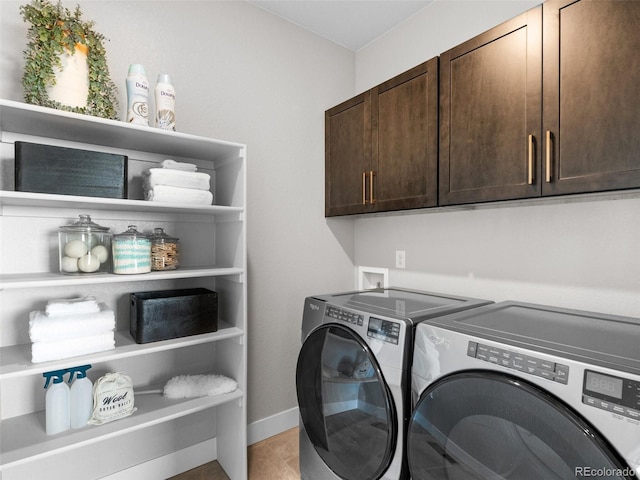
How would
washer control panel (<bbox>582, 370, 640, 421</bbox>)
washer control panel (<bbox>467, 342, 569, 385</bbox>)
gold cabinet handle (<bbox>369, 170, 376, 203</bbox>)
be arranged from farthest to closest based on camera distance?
1. gold cabinet handle (<bbox>369, 170, 376, 203</bbox>)
2. washer control panel (<bbox>467, 342, 569, 385</bbox>)
3. washer control panel (<bbox>582, 370, 640, 421</bbox>)

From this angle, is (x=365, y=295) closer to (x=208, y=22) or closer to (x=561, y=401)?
(x=561, y=401)

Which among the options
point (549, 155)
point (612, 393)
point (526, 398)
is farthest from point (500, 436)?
point (549, 155)

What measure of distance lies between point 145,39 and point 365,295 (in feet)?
5.74

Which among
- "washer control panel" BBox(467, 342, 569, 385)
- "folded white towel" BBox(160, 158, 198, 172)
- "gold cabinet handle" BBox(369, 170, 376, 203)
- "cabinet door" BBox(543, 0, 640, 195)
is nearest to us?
"washer control panel" BBox(467, 342, 569, 385)

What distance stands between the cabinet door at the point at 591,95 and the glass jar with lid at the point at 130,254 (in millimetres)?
1642

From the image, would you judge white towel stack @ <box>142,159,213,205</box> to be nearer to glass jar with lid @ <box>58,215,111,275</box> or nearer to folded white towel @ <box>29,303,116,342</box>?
glass jar with lid @ <box>58,215,111,275</box>

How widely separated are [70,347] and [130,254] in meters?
0.40

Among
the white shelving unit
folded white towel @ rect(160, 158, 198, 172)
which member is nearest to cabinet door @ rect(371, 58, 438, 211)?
the white shelving unit

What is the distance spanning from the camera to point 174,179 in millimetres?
1545

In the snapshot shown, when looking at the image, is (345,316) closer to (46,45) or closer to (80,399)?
(80,399)

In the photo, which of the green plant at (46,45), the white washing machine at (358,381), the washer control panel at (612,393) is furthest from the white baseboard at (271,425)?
the green plant at (46,45)

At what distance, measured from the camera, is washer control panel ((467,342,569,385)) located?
868 mm

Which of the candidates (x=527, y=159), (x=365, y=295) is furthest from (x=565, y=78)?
(x=365, y=295)

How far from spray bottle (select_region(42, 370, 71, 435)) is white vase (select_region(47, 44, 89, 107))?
3.43ft
